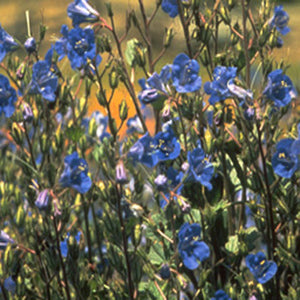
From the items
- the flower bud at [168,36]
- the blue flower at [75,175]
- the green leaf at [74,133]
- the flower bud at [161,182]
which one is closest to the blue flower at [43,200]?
the blue flower at [75,175]

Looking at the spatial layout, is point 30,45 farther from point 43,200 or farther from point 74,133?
point 43,200

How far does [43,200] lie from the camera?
1.45 metres

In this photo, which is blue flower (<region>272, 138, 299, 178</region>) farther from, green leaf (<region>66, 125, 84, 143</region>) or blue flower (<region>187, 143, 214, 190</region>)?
green leaf (<region>66, 125, 84, 143</region>)

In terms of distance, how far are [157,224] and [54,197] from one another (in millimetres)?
463

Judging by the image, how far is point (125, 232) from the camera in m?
1.60

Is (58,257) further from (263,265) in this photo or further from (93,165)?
(93,165)

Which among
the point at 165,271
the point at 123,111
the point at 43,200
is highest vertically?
the point at 123,111

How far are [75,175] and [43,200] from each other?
17cm

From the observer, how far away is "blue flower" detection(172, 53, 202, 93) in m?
1.64

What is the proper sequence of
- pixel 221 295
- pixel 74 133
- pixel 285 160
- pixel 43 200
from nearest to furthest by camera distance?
pixel 43 200 → pixel 285 160 → pixel 221 295 → pixel 74 133

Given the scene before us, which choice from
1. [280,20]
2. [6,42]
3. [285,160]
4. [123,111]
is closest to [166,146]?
[123,111]

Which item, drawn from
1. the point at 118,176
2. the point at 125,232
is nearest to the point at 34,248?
the point at 125,232

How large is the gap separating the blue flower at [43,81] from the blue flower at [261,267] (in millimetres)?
593

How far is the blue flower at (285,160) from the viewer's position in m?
1.54
